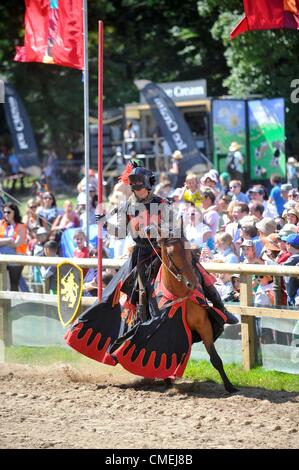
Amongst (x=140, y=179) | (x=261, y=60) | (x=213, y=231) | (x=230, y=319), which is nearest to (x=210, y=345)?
(x=230, y=319)

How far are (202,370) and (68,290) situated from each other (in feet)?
5.99

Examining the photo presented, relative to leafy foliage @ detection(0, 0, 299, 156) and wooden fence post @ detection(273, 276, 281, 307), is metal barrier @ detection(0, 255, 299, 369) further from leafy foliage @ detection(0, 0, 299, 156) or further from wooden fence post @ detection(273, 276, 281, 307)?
leafy foliage @ detection(0, 0, 299, 156)

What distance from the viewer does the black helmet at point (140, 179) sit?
357 inches

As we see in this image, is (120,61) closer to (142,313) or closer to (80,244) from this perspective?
(80,244)

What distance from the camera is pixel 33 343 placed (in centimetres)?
1145

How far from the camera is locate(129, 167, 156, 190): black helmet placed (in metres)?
9.07

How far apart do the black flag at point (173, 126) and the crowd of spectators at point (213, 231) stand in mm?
4198

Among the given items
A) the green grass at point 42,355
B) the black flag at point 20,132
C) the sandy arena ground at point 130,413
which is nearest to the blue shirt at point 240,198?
the green grass at point 42,355

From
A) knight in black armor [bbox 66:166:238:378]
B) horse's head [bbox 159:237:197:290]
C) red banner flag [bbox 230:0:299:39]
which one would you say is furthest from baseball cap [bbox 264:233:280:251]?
red banner flag [bbox 230:0:299:39]

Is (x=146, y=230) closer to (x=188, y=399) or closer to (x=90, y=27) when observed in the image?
(x=188, y=399)

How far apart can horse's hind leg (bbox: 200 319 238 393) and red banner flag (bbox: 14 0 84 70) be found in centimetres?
445

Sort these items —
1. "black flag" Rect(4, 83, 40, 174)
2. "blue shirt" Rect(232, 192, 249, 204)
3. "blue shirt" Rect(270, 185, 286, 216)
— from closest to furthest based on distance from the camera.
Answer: "blue shirt" Rect(232, 192, 249, 204)
"blue shirt" Rect(270, 185, 286, 216)
"black flag" Rect(4, 83, 40, 174)

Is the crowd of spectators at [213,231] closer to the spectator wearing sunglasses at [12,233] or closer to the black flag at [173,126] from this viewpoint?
the spectator wearing sunglasses at [12,233]

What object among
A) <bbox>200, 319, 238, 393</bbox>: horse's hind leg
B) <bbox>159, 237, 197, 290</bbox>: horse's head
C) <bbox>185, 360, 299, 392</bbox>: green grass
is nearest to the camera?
<bbox>159, 237, 197, 290</bbox>: horse's head
